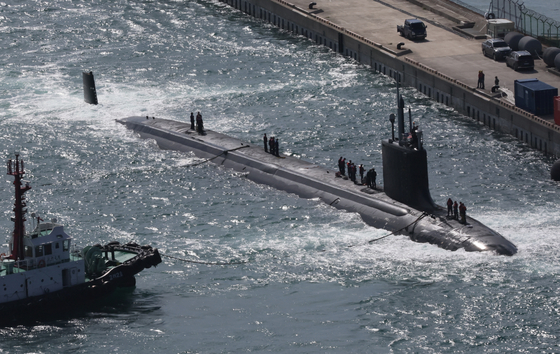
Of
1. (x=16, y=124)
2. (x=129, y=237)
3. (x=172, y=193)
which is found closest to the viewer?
(x=129, y=237)

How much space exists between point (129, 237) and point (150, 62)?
3844cm

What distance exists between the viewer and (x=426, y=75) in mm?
80125

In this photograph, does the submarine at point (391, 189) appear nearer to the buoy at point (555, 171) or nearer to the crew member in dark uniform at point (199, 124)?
the crew member in dark uniform at point (199, 124)

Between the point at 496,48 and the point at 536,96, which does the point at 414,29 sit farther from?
the point at 536,96

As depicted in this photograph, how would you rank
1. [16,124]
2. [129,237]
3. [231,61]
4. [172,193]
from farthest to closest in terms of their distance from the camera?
[231,61], [16,124], [172,193], [129,237]

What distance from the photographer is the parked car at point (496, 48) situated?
82500 mm

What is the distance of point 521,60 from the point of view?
79625 millimetres

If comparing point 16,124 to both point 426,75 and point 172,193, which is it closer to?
point 172,193

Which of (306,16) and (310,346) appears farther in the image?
(306,16)

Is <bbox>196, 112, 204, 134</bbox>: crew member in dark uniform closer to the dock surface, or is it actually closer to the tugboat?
the dock surface

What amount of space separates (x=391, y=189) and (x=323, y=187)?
530 cm

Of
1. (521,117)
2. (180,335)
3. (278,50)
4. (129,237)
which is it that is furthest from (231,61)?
(180,335)

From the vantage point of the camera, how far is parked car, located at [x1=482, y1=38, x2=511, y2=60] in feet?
271

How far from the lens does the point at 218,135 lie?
6981cm
